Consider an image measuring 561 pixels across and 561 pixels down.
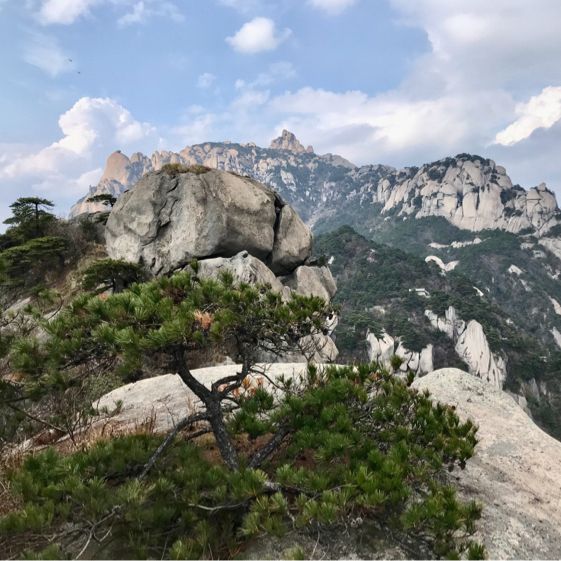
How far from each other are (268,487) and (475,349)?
218 ft

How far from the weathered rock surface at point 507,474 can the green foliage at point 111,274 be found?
14.0m

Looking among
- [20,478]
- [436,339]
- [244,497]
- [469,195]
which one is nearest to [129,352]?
[20,478]

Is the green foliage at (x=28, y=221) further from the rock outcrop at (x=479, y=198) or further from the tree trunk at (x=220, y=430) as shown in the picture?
the rock outcrop at (x=479, y=198)

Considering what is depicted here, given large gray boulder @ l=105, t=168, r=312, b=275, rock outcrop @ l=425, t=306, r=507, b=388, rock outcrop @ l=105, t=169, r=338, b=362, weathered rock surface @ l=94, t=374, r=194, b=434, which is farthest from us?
rock outcrop @ l=425, t=306, r=507, b=388

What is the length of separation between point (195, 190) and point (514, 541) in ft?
58.4

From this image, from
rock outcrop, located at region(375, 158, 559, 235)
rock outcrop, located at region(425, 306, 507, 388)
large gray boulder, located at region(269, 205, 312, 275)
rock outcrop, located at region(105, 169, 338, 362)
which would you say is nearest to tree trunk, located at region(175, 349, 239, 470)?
rock outcrop, located at region(105, 169, 338, 362)

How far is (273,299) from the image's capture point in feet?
12.9

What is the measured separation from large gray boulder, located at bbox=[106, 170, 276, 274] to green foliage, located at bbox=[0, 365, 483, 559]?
602 inches

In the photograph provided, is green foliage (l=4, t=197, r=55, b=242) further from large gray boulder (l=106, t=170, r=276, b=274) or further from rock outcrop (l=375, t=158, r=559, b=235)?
rock outcrop (l=375, t=158, r=559, b=235)

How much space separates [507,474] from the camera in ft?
17.0

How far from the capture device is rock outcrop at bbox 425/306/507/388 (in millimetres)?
59662

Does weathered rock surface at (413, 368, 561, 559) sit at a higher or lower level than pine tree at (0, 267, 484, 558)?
lower

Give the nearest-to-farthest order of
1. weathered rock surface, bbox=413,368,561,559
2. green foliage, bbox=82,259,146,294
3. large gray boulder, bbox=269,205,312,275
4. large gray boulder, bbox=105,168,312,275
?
weathered rock surface, bbox=413,368,561,559 → green foliage, bbox=82,259,146,294 → large gray boulder, bbox=105,168,312,275 → large gray boulder, bbox=269,205,312,275

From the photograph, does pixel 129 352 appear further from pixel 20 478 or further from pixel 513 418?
pixel 513 418
